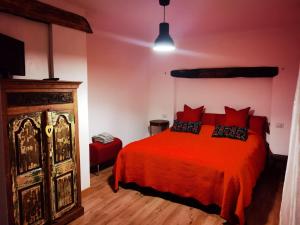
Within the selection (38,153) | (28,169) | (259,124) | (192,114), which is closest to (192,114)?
(192,114)

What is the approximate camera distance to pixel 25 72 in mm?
2297

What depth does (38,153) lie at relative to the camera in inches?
82.7

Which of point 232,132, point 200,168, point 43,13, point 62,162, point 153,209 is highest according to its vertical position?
point 43,13

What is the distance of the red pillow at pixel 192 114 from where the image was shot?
4363mm

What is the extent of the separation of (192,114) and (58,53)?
105 inches

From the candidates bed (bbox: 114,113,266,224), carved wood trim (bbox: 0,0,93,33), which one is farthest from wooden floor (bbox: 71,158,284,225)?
carved wood trim (bbox: 0,0,93,33)

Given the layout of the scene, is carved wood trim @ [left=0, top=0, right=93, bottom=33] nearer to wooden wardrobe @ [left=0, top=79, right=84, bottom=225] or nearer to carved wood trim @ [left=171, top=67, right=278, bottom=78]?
wooden wardrobe @ [left=0, top=79, right=84, bottom=225]

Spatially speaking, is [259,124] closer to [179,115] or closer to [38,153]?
[179,115]

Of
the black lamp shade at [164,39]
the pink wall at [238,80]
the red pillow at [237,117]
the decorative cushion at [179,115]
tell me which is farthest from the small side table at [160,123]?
the black lamp shade at [164,39]

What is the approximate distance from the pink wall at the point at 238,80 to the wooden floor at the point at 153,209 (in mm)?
1348

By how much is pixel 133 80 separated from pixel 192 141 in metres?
2.01

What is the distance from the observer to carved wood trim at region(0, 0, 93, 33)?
210cm

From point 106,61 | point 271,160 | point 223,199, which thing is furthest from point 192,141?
point 106,61

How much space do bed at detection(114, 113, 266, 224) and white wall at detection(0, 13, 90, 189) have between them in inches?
28.0
